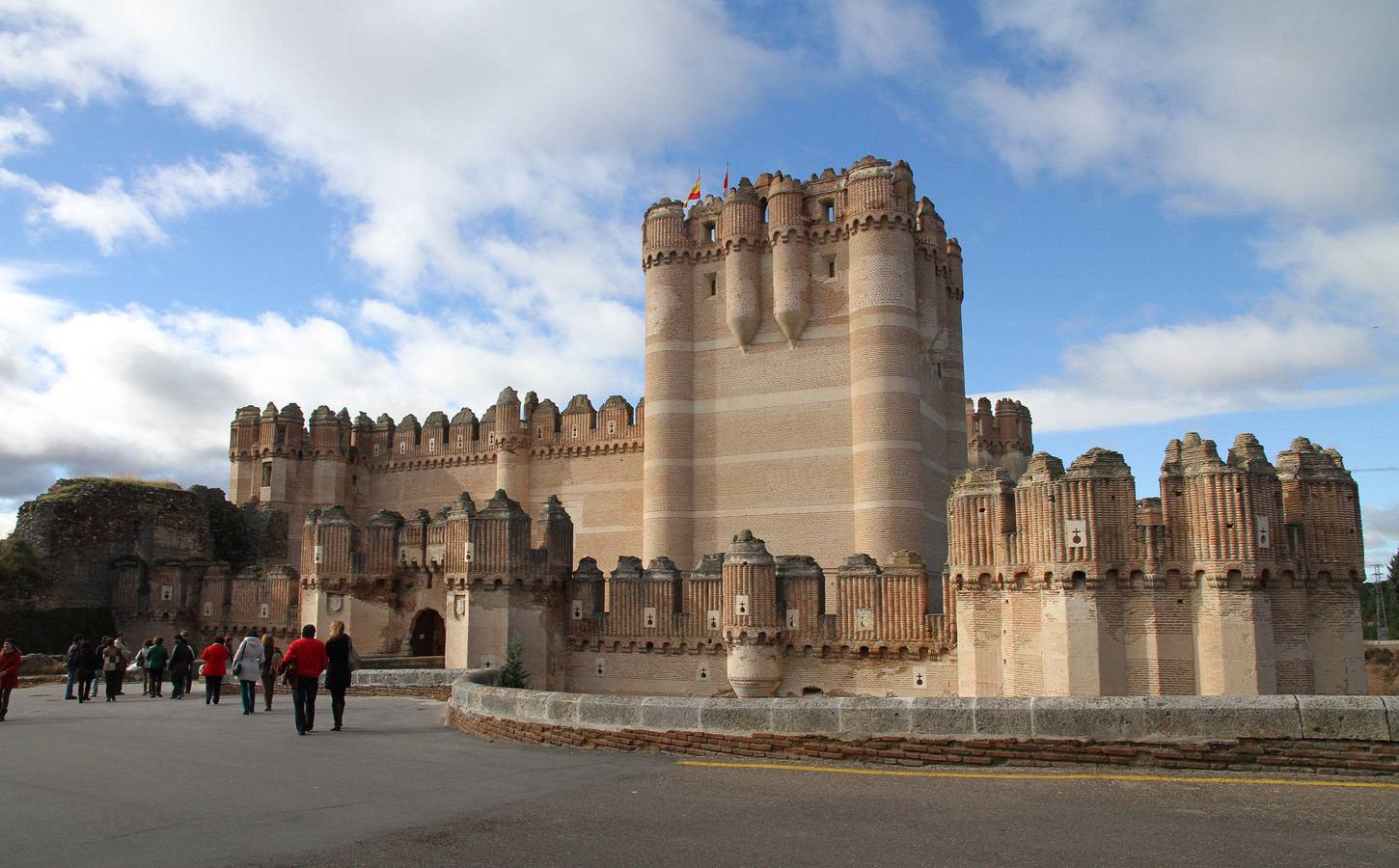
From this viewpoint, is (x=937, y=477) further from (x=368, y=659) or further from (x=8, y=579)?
(x=8, y=579)

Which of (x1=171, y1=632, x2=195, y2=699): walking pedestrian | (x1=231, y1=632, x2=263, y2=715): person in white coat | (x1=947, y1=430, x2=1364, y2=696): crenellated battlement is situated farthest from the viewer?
(x1=171, y1=632, x2=195, y2=699): walking pedestrian

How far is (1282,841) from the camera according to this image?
675 centimetres

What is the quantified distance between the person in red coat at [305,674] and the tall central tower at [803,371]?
803 inches

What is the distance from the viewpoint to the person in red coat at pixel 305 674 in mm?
11922

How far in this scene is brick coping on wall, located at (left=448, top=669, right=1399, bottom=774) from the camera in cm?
874

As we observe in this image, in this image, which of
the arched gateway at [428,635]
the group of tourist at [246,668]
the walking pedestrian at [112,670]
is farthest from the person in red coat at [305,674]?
the arched gateway at [428,635]

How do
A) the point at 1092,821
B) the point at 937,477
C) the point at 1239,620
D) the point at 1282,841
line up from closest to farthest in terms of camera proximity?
1. the point at 1282,841
2. the point at 1092,821
3. the point at 1239,620
4. the point at 937,477

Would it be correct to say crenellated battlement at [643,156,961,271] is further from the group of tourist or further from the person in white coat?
the person in white coat

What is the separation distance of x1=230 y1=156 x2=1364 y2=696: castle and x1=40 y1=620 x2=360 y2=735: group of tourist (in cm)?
680

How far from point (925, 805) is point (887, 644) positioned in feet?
49.0

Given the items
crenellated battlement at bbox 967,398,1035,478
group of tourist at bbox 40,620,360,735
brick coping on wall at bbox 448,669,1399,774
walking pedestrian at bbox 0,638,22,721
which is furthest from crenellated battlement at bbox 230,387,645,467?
brick coping on wall at bbox 448,669,1399,774

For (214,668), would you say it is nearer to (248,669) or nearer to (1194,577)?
(248,669)

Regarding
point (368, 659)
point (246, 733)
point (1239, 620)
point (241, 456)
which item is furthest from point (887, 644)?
point (241, 456)

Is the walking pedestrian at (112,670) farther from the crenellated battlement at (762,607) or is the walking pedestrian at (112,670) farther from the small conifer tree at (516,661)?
the crenellated battlement at (762,607)
